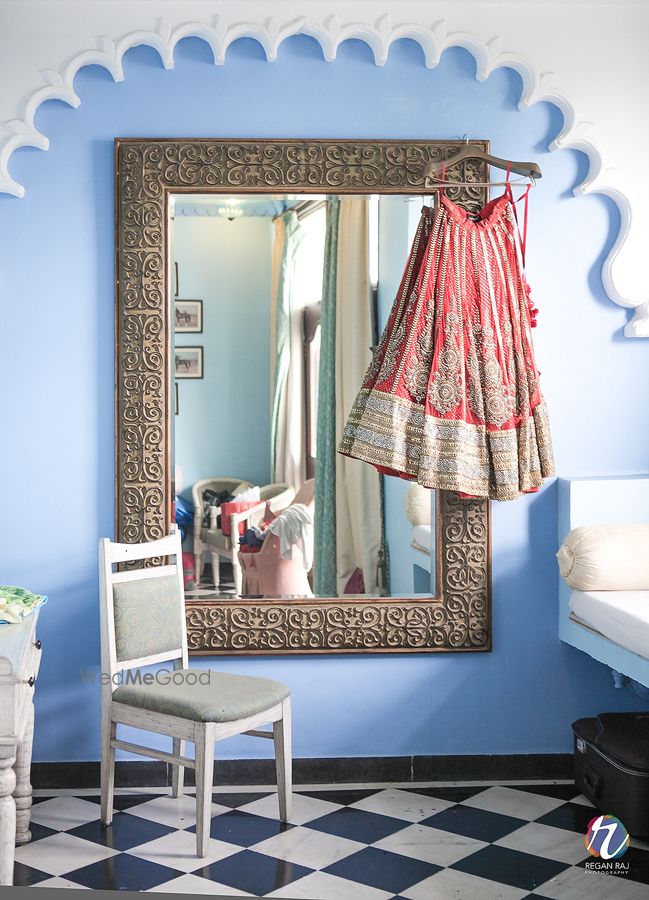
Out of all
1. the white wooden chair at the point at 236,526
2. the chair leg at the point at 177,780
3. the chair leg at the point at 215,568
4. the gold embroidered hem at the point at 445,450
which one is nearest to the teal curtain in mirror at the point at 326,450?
the white wooden chair at the point at 236,526

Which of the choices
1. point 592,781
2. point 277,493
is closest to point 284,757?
point 277,493

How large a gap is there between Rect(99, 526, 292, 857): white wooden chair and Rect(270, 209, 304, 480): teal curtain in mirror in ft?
1.74

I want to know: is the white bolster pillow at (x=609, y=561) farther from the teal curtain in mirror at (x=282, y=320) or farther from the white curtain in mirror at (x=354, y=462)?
the teal curtain in mirror at (x=282, y=320)

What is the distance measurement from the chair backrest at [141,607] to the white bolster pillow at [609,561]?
1337mm

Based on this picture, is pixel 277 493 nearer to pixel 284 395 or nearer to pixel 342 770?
pixel 284 395

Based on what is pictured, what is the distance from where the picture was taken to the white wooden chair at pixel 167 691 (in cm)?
275

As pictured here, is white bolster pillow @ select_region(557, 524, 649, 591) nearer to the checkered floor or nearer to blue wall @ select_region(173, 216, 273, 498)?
the checkered floor

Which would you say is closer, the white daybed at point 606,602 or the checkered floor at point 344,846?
the checkered floor at point 344,846

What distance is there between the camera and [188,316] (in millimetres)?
3332

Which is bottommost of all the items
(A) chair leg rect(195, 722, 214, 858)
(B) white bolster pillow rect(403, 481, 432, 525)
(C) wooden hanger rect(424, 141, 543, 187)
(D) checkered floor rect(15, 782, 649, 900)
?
(D) checkered floor rect(15, 782, 649, 900)

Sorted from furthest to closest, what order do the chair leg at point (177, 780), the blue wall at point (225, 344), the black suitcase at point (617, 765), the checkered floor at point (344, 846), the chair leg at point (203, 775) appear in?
the blue wall at point (225, 344) → the chair leg at point (177, 780) → the black suitcase at point (617, 765) → the chair leg at point (203, 775) → the checkered floor at point (344, 846)

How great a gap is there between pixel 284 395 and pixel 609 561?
1250 millimetres

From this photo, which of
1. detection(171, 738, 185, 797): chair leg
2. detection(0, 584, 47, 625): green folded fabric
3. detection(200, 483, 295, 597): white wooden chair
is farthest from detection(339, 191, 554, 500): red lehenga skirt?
detection(171, 738, 185, 797): chair leg

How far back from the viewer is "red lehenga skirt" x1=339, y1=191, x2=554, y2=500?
3102 millimetres
